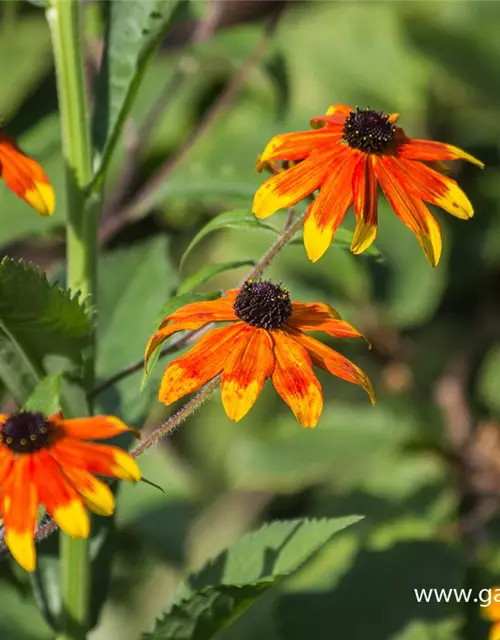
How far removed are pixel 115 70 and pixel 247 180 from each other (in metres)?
0.34

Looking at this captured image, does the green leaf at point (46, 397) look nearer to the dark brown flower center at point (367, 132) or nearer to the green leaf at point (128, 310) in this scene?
the green leaf at point (128, 310)

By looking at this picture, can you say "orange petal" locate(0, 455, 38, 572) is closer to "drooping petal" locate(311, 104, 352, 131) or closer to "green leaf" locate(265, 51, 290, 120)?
"drooping petal" locate(311, 104, 352, 131)

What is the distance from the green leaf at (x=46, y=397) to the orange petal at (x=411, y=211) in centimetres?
26

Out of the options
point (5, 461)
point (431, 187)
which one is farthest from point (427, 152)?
point (5, 461)

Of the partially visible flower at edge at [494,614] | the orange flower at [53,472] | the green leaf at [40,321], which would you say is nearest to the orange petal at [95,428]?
the orange flower at [53,472]

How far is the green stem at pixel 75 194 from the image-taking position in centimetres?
75

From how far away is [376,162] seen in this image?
0.68 meters

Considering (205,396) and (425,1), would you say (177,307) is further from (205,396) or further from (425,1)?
(425,1)

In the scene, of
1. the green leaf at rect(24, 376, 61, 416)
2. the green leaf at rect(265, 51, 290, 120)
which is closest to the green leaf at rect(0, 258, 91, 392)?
the green leaf at rect(24, 376, 61, 416)

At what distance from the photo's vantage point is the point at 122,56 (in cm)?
78

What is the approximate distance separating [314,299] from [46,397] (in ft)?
3.12

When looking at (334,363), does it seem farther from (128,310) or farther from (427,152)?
(128,310)

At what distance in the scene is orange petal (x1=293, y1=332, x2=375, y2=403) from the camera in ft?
2.11

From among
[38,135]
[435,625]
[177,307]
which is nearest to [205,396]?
[177,307]
